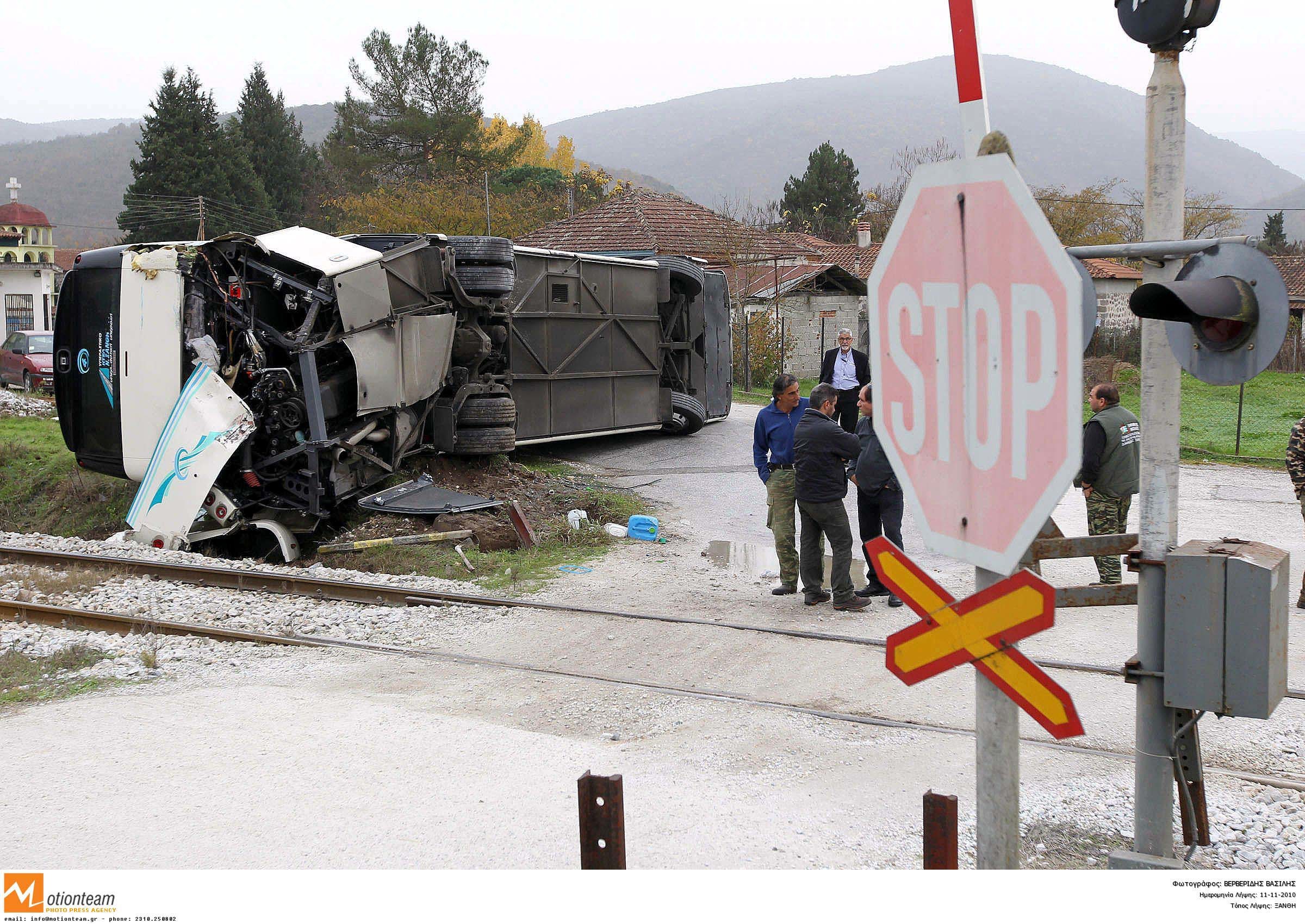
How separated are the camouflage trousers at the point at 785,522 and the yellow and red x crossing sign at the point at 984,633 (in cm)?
647

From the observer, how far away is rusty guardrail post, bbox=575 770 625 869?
11.3 ft

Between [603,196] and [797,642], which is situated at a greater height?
[603,196]

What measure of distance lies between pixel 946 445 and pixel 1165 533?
4.27 ft

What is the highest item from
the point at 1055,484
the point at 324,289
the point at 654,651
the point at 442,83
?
the point at 442,83

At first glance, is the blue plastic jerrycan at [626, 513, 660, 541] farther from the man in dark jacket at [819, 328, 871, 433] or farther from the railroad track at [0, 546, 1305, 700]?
the man in dark jacket at [819, 328, 871, 433]

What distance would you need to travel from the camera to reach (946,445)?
2721 millimetres

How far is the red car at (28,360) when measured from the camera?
29234 millimetres

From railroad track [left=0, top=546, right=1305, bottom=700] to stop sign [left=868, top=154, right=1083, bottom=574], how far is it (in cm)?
486

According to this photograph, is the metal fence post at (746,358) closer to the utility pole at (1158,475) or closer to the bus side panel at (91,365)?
the bus side panel at (91,365)

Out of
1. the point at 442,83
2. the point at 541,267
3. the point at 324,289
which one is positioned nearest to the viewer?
the point at 324,289

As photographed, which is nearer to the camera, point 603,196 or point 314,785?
point 314,785

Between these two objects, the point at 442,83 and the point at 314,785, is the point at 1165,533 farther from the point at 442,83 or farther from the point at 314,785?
the point at 442,83

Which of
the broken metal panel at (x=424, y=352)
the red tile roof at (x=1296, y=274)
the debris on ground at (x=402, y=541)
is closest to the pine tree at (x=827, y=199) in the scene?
the red tile roof at (x=1296, y=274)

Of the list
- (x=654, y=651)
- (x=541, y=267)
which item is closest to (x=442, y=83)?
(x=541, y=267)
